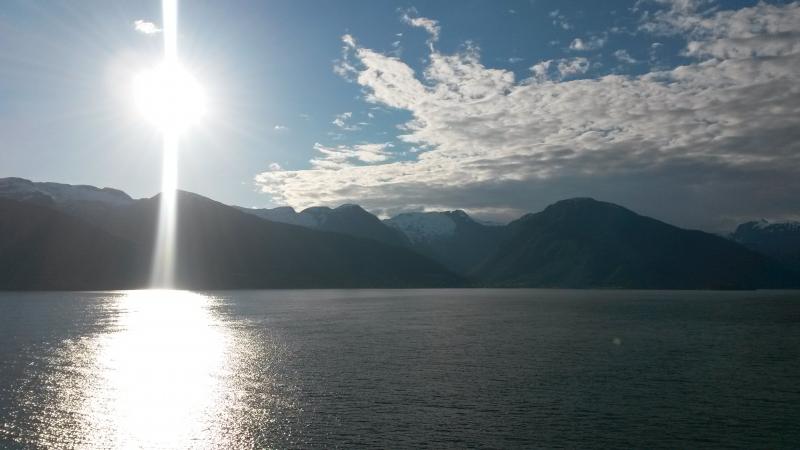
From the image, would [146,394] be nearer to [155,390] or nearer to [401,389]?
[155,390]

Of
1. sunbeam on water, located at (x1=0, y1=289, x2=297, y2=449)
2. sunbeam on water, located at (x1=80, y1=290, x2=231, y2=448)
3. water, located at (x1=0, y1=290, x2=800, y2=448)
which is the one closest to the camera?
water, located at (x1=0, y1=290, x2=800, y2=448)

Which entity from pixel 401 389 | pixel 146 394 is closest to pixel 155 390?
pixel 146 394

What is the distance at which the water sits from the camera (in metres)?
52.1

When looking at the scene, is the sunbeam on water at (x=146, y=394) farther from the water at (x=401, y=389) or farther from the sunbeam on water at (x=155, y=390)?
the water at (x=401, y=389)

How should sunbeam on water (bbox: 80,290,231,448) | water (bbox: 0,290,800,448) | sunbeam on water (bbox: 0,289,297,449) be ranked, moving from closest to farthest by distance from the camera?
1. water (bbox: 0,290,800,448)
2. sunbeam on water (bbox: 0,289,297,449)
3. sunbeam on water (bbox: 80,290,231,448)

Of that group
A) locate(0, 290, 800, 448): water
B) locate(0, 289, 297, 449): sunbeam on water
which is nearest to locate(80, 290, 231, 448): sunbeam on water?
locate(0, 289, 297, 449): sunbeam on water

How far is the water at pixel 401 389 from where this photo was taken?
52125 mm

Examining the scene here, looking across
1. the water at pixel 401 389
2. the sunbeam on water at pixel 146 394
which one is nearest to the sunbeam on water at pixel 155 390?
the sunbeam on water at pixel 146 394

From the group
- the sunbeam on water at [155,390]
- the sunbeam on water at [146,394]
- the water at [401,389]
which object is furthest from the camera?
the sunbeam on water at [155,390]

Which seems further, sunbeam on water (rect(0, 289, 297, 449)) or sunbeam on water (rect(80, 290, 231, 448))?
sunbeam on water (rect(80, 290, 231, 448))

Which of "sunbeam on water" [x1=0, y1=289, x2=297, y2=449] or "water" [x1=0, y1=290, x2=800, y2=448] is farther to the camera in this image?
"sunbeam on water" [x1=0, y1=289, x2=297, y2=449]

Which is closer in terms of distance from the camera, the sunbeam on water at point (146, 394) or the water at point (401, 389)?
the water at point (401, 389)

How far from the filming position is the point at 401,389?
70.7 metres

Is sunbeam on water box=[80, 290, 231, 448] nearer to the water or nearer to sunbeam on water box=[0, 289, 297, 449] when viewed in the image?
sunbeam on water box=[0, 289, 297, 449]
